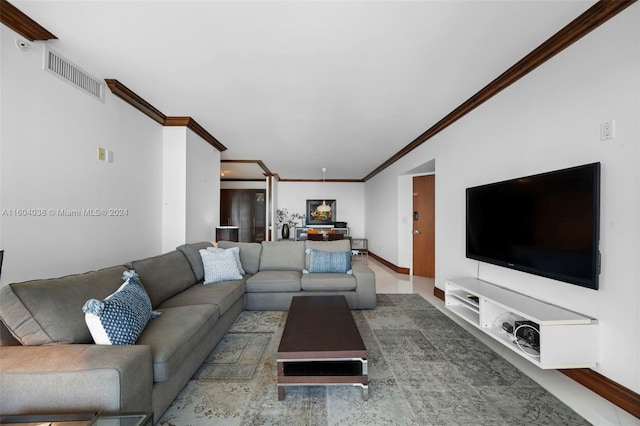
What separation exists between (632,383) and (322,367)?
1.90 metres

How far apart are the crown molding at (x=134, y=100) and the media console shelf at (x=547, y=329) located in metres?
4.16

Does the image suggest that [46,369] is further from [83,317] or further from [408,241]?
[408,241]

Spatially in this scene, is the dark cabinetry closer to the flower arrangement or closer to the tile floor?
the flower arrangement

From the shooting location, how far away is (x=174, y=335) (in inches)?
66.6

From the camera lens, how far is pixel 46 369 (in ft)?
3.84

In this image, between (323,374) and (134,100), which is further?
(134,100)

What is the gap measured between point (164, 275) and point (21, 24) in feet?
7.04

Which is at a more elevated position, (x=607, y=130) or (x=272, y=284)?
(x=607, y=130)

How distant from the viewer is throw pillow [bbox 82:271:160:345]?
1.45m

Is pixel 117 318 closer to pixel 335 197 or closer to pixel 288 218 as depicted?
pixel 288 218

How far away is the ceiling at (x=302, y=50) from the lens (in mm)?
1710

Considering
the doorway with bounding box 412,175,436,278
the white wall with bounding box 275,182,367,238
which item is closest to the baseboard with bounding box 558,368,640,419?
the doorway with bounding box 412,175,436,278

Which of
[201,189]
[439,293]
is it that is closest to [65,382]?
[201,189]

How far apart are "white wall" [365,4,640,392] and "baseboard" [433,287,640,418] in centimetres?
5
